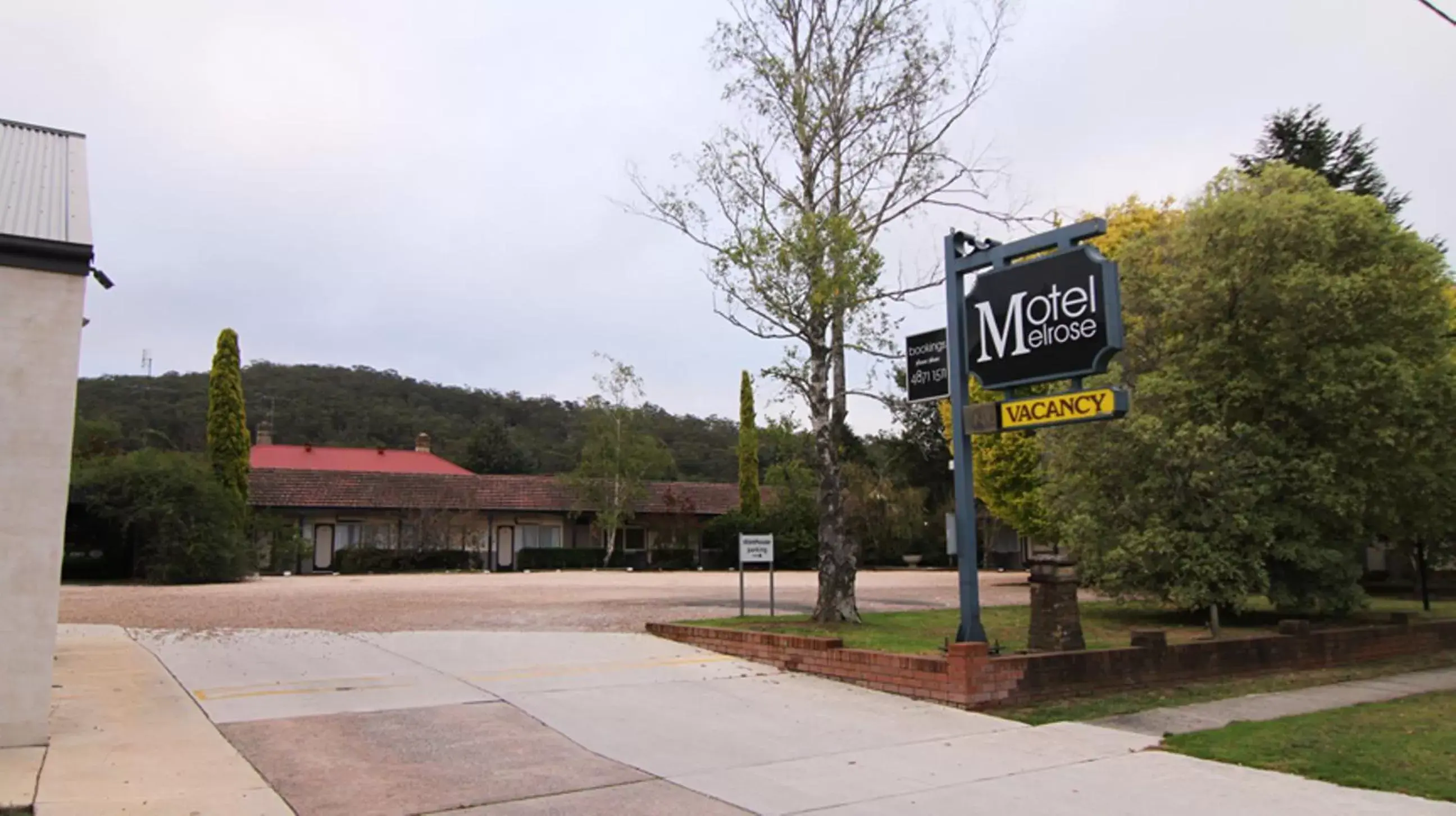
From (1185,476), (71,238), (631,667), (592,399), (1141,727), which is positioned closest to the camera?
(71,238)

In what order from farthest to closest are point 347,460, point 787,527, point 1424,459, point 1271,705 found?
1. point 347,460
2. point 787,527
3. point 1424,459
4. point 1271,705

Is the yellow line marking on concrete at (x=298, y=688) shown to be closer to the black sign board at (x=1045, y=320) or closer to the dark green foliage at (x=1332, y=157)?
the black sign board at (x=1045, y=320)

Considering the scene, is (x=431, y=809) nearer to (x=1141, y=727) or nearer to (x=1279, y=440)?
(x=1141, y=727)

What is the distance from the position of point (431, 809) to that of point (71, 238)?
5.89 meters

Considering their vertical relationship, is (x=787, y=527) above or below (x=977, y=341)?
below

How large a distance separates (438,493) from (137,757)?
114 feet

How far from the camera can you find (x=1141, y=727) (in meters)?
9.26

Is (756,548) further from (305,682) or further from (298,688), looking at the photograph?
(298,688)

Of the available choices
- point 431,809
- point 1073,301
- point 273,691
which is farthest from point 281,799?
point 1073,301

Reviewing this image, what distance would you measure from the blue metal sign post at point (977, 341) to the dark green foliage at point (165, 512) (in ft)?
79.3

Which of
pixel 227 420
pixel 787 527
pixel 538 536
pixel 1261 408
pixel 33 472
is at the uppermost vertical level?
pixel 227 420

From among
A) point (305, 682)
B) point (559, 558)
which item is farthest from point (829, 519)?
point (559, 558)

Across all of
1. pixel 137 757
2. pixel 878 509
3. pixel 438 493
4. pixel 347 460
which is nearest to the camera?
pixel 137 757

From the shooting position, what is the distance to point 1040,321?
1048 cm
